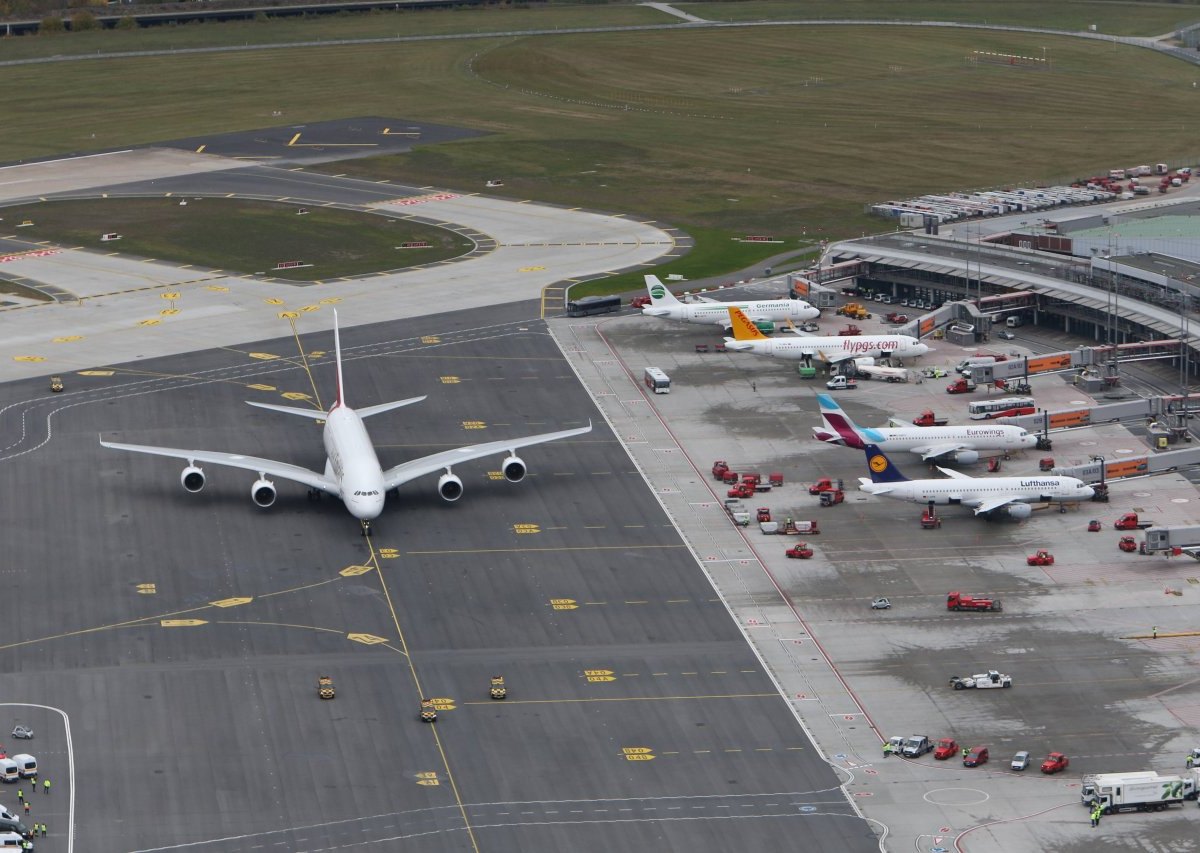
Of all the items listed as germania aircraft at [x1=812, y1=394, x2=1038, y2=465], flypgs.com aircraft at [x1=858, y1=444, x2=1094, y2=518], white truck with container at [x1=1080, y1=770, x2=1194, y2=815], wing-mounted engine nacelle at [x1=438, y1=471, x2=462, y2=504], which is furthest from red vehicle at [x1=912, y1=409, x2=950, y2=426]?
white truck with container at [x1=1080, y1=770, x2=1194, y2=815]


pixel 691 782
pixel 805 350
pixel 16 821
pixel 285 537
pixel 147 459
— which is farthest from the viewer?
pixel 805 350

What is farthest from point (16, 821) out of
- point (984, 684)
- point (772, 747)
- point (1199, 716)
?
point (1199, 716)

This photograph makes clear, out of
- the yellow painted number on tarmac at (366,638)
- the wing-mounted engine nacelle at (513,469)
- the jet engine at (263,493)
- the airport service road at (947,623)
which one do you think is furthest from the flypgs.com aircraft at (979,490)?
the jet engine at (263,493)

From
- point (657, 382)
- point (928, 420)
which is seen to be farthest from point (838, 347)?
point (928, 420)

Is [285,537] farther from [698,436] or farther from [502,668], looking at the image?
[698,436]

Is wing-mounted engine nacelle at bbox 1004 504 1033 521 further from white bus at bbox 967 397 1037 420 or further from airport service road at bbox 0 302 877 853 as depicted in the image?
airport service road at bbox 0 302 877 853

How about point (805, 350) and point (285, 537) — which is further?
point (805, 350)

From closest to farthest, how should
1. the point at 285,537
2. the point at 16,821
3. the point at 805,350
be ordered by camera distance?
the point at 16,821, the point at 285,537, the point at 805,350

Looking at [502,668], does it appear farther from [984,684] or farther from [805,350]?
[805,350]
